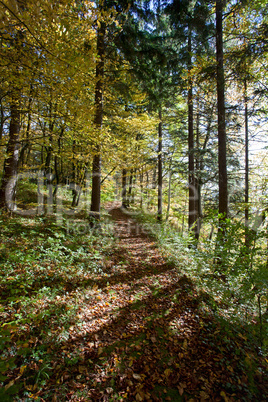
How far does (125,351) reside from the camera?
296 centimetres

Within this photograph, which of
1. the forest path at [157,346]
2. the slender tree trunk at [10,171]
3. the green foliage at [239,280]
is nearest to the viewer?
the forest path at [157,346]

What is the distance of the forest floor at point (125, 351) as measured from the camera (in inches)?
91.8

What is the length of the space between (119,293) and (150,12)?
423 inches

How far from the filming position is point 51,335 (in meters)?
2.80

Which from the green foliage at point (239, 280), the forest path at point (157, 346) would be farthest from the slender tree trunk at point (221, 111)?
the forest path at point (157, 346)

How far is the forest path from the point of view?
2.50m

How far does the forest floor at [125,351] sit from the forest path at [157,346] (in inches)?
0.6

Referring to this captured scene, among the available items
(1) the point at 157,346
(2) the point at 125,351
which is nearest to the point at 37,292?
(2) the point at 125,351

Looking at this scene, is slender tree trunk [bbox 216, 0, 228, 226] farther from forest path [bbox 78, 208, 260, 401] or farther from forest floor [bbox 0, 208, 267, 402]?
forest floor [bbox 0, 208, 267, 402]

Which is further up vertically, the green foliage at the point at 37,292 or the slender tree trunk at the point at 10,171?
the slender tree trunk at the point at 10,171

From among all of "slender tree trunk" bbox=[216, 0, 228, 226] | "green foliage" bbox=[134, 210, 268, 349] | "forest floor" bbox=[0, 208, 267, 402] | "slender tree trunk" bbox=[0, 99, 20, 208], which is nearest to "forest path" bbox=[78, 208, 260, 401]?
"forest floor" bbox=[0, 208, 267, 402]

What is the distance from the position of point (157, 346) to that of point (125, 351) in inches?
24.2

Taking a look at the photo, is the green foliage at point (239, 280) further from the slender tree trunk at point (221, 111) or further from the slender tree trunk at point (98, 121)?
the slender tree trunk at point (98, 121)

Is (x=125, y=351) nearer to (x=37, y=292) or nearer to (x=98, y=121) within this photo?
(x=37, y=292)
